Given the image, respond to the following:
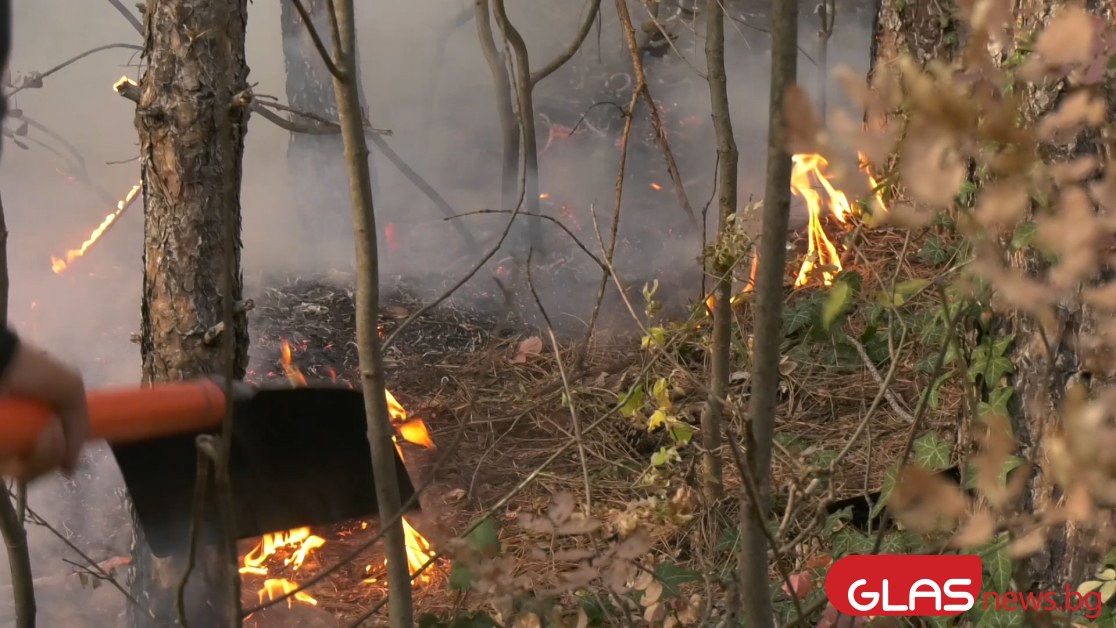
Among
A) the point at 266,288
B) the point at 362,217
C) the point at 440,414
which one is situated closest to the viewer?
the point at 362,217

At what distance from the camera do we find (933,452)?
2.82 meters

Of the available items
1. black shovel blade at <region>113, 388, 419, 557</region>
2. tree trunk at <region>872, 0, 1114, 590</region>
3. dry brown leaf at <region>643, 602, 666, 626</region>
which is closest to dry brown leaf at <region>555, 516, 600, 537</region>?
dry brown leaf at <region>643, 602, 666, 626</region>

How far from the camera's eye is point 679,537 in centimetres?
325

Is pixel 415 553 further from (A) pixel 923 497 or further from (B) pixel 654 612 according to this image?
(A) pixel 923 497

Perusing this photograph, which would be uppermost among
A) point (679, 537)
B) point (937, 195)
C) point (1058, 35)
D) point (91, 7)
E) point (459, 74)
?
point (91, 7)

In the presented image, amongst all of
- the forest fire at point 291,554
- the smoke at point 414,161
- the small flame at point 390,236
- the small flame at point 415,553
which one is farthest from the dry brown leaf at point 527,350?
the small flame at point 390,236

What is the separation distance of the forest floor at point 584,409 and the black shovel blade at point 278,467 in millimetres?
282

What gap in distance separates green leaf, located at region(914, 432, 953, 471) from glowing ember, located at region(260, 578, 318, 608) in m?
2.01

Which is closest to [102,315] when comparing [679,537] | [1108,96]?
[679,537]

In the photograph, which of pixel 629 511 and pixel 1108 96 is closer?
pixel 629 511

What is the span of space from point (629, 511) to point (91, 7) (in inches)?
263

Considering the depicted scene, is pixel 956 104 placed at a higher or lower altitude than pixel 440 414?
higher

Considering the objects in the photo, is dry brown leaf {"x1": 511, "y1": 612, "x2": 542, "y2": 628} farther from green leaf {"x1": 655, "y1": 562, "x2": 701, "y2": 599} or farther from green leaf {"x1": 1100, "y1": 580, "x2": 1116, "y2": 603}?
green leaf {"x1": 1100, "y1": 580, "x2": 1116, "y2": 603}

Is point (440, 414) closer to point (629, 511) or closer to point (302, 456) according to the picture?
point (302, 456)
